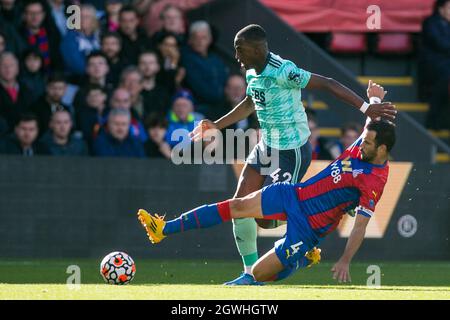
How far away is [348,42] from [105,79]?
14.3 ft

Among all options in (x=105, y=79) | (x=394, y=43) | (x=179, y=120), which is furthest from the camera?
(x=394, y=43)

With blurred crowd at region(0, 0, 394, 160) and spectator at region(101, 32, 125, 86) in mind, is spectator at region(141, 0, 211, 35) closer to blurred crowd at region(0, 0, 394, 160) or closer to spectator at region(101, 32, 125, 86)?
blurred crowd at region(0, 0, 394, 160)

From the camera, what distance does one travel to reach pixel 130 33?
16.4 metres

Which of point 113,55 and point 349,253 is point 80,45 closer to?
point 113,55

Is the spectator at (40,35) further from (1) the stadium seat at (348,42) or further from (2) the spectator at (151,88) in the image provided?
(1) the stadium seat at (348,42)

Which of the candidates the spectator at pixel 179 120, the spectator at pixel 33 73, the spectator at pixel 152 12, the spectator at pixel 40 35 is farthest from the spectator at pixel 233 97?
the spectator at pixel 33 73

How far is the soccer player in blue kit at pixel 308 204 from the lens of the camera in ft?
35.1

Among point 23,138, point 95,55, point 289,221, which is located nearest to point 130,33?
point 95,55

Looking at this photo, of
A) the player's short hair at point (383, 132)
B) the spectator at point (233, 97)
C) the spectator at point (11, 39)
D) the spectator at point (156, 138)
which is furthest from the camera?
the spectator at point (233, 97)

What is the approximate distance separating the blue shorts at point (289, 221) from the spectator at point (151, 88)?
17.5ft

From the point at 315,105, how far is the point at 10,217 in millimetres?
5401

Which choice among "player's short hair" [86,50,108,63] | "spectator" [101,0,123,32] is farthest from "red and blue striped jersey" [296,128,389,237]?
"spectator" [101,0,123,32]
